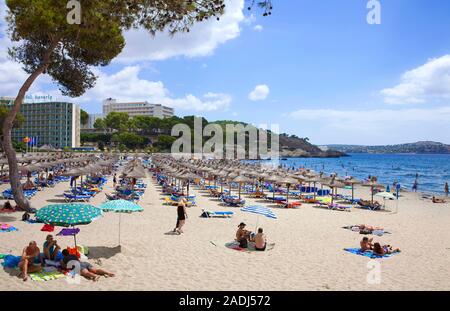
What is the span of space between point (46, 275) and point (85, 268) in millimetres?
746

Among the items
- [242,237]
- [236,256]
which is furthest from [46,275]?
[242,237]

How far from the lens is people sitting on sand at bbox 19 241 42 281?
7.27m

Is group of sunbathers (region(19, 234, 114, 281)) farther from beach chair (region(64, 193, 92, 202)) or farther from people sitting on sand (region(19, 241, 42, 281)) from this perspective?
beach chair (region(64, 193, 92, 202))

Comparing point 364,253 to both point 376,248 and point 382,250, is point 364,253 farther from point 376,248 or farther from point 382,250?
point 382,250

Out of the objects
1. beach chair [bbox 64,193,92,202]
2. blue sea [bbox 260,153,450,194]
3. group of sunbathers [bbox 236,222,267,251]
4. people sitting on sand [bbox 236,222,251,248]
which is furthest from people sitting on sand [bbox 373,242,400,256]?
blue sea [bbox 260,153,450,194]

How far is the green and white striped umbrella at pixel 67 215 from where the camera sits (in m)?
8.05

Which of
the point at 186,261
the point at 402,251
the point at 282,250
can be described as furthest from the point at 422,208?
the point at 186,261

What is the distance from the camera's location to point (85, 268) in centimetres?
759

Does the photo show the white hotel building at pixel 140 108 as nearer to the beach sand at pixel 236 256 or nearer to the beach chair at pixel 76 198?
the beach chair at pixel 76 198

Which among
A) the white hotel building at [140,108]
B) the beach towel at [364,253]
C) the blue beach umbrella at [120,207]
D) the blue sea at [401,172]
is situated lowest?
the blue sea at [401,172]

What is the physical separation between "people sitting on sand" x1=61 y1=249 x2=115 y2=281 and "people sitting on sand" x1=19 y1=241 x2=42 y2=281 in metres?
0.50

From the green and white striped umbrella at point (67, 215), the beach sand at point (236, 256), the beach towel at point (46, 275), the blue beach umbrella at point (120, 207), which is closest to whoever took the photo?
the beach towel at point (46, 275)

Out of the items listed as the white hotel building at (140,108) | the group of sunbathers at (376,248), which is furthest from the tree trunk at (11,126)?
the white hotel building at (140,108)

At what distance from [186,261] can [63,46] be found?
1058 cm
